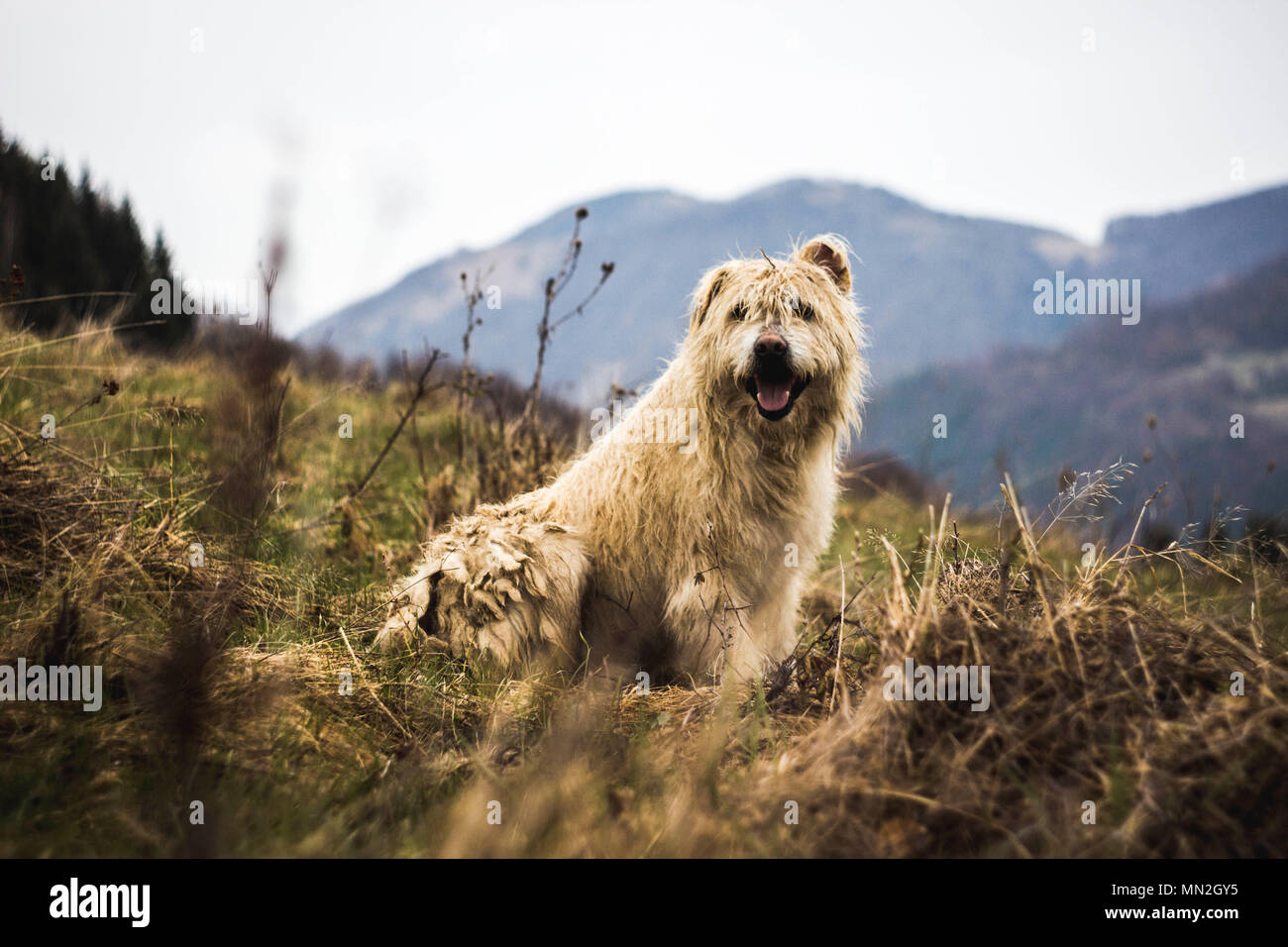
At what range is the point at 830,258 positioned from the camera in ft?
15.9

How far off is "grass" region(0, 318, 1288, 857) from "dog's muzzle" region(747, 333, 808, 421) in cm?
116

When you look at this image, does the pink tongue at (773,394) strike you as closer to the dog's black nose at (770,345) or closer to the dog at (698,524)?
the dog at (698,524)

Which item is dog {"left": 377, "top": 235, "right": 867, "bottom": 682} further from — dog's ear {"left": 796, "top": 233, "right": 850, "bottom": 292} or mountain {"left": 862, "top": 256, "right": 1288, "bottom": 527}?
mountain {"left": 862, "top": 256, "right": 1288, "bottom": 527}

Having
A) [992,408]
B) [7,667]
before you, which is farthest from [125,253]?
[992,408]

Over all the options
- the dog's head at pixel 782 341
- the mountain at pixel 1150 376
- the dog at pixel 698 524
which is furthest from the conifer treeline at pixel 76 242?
the mountain at pixel 1150 376

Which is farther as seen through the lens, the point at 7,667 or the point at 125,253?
the point at 125,253

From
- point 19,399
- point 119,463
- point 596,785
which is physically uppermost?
point 19,399

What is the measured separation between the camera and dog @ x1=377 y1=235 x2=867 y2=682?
4.37m

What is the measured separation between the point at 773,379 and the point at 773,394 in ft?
0.28

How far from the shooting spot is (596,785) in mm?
2809

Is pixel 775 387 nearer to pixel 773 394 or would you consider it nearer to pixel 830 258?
pixel 773 394

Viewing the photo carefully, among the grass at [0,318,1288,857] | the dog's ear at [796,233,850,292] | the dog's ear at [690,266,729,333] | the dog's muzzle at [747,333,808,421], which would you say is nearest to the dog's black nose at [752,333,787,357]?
the dog's muzzle at [747,333,808,421]
